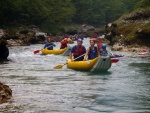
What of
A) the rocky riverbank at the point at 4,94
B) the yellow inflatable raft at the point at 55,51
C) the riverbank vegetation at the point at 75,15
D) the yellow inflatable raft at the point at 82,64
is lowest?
the rocky riverbank at the point at 4,94

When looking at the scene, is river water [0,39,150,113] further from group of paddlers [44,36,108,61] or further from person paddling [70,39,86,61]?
person paddling [70,39,86,61]

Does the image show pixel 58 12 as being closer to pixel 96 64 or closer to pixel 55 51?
pixel 55 51

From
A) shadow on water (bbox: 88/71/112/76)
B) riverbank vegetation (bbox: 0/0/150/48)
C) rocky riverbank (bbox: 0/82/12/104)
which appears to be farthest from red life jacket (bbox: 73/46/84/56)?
riverbank vegetation (bbox: 0/0/150/48)

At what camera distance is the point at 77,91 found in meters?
10.6

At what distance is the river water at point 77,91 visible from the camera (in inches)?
329

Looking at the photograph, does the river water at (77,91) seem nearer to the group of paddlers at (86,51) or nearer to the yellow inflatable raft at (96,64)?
the yellow inflatable raft at (96,64)

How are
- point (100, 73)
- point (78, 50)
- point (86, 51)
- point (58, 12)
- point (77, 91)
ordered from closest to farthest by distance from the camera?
point (77, 91), point (100, 73), point (86, 51), point (78, 50), point (58, 12)

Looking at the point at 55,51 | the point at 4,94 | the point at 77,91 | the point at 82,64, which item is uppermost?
the point at 55,51

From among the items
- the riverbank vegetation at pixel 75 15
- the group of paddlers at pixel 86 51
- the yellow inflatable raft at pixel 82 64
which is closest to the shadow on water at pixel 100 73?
the yellow inflatable raft at pixel 82 64

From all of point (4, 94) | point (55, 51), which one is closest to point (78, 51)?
point (4, 94)

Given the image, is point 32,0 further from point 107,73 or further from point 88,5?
point 107,73

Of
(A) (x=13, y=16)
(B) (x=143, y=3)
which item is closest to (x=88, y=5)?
(A) (x=13, y=16)

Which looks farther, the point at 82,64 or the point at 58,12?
the point at 58,12

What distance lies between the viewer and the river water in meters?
8.37
